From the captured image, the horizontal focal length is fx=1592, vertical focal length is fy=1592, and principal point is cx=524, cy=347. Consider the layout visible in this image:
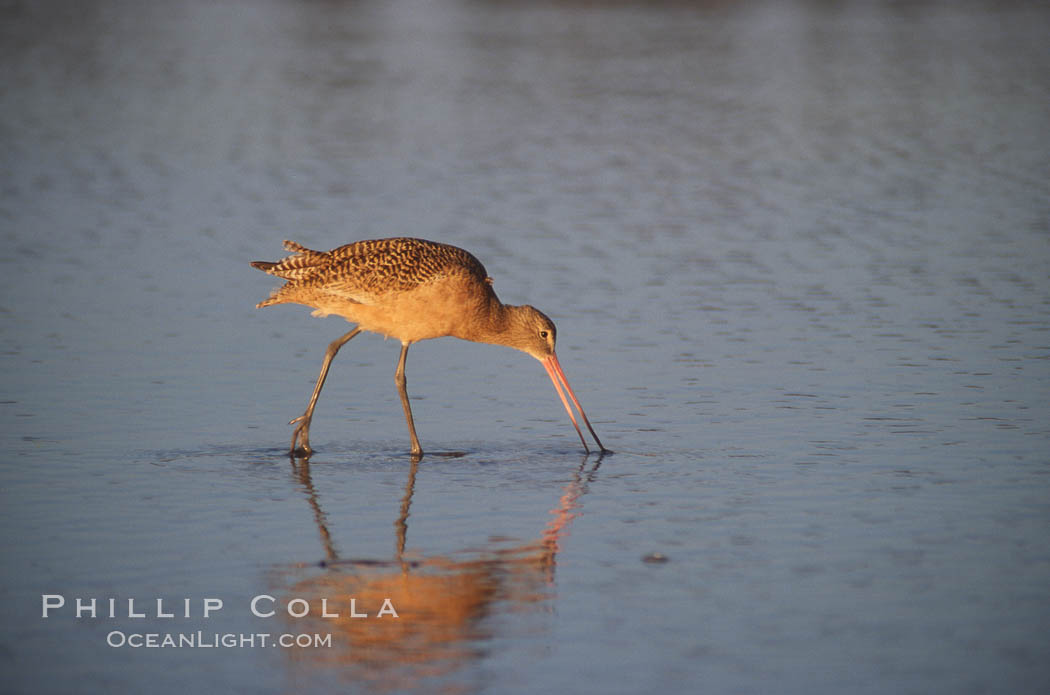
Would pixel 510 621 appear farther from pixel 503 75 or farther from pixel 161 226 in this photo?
pixel 503 75

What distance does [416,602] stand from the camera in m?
6.14

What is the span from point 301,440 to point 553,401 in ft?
5.75

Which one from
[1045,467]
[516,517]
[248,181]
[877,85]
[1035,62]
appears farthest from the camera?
[1035,62]

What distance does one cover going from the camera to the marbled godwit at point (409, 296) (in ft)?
29.4

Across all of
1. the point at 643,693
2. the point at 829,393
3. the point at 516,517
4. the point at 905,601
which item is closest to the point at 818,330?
the point at 829,393

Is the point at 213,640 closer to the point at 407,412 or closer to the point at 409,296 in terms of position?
the point at 407,412

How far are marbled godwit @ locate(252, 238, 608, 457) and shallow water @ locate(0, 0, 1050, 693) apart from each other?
0.47 meters

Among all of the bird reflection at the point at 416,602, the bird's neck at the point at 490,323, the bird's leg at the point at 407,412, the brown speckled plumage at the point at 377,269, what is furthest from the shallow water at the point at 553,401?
the brown speckled plumage at the point at 377,269

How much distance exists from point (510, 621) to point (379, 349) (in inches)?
213

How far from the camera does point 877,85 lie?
2486 centimetres

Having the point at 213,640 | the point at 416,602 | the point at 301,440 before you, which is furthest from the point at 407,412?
the point at 213,640

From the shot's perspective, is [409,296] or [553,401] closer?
[409,296]

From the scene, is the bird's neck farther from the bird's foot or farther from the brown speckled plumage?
the bird's foot

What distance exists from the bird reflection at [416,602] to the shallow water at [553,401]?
21mm
